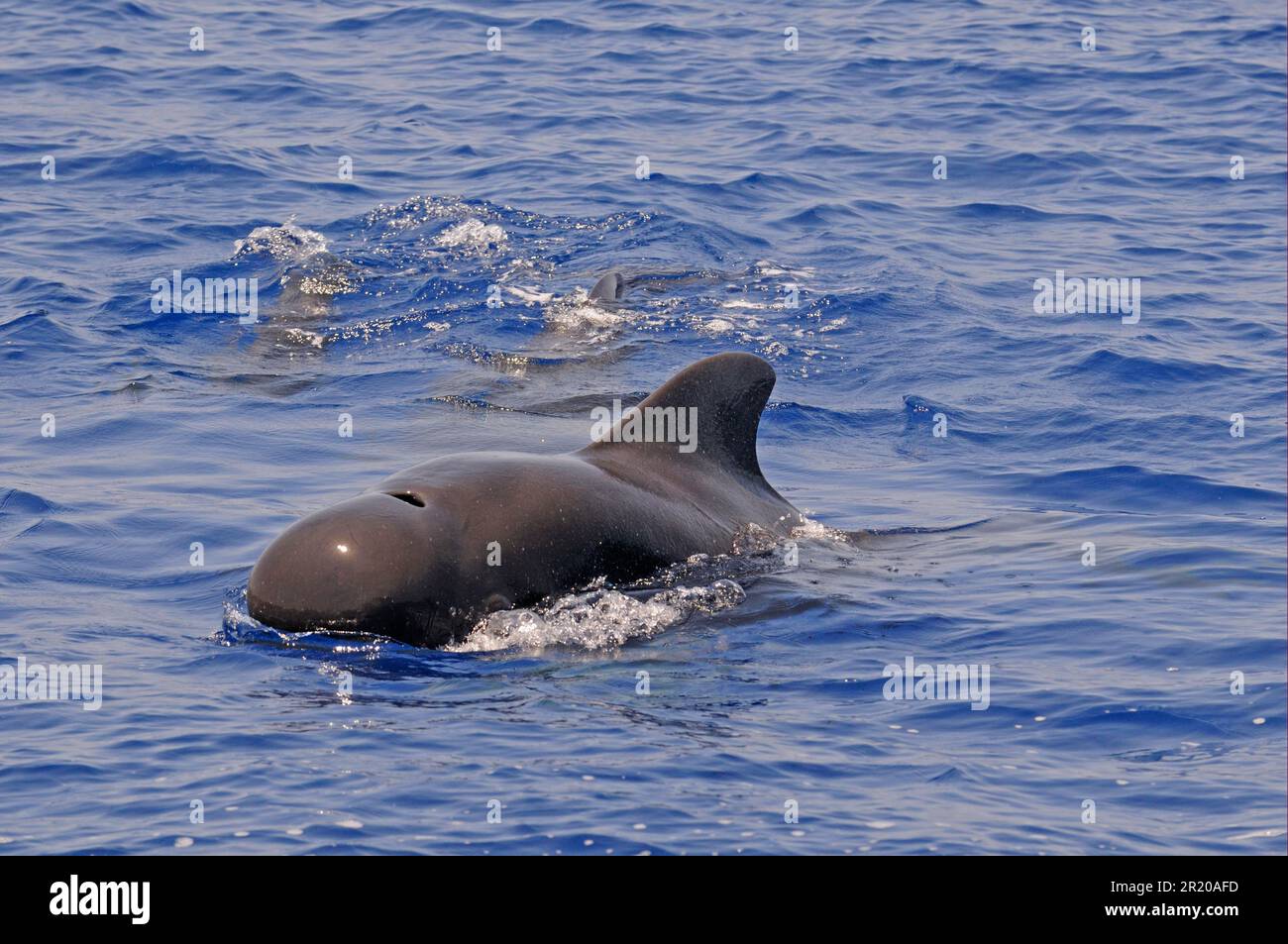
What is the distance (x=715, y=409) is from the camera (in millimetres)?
12273

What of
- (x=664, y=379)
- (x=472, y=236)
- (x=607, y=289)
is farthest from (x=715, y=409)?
(x=472, y=236)

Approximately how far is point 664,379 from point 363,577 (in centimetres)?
880

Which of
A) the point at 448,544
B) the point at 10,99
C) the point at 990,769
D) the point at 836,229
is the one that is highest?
the point at 10,99

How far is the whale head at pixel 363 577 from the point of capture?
9797 millimetres

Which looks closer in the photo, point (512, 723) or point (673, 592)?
point (512, 723)

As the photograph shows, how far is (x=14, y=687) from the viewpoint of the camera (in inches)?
393

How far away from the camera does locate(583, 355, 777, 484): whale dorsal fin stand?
39.0 ft

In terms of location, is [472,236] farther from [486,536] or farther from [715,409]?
[486,536]

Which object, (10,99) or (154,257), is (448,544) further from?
(10,99)

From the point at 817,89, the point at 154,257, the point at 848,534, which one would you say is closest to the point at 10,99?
the point at 154,257

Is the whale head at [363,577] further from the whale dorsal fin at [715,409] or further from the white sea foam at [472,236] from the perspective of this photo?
the white sea foam at [472,236]

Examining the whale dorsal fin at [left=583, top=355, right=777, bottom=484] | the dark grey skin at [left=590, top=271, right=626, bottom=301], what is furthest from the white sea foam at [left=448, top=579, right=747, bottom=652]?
the dark grey skin at [left=590, top=271, right=626, bottom=301]

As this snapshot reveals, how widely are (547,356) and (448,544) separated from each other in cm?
872

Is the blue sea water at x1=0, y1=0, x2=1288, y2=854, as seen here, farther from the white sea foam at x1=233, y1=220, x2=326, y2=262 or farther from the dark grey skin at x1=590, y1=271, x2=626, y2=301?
the dark grey skin at x1=590, y1=271, x2=626, y2=301
